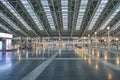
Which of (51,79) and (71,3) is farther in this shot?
(71,3)

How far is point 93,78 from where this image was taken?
8.58 meters

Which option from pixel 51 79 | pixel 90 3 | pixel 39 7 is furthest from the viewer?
pixel 39 7

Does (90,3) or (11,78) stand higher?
(90,3)

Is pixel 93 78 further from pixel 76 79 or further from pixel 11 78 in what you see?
pixel 11 78

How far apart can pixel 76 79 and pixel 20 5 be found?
33.9 meters

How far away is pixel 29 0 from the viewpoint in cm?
3578

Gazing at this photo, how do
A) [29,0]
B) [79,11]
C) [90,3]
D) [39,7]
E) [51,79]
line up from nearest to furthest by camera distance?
[51,79] → [29,0] → [90,3] → [39,7] → [79,11]

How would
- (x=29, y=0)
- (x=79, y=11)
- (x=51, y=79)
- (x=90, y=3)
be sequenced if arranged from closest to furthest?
(x=51, y=79) < (x=29, y=0) < (x=90, y=3) < (x=79, y=11)

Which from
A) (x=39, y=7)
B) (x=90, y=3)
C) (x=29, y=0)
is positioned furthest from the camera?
(x=39, y=7)

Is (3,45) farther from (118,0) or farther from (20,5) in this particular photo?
(118,0)

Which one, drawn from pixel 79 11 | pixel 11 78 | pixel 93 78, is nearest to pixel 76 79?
pixel 93 78

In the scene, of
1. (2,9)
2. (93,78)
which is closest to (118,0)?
(2,9)

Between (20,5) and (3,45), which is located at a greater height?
(20,5)

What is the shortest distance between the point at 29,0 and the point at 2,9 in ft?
35.6
